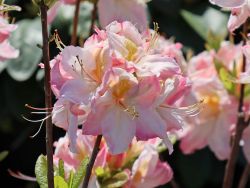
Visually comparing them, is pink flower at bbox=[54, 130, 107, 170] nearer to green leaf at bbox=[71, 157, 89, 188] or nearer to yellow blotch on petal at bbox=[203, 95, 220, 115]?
green leaf at bbox=[71, 157, 89, 188]

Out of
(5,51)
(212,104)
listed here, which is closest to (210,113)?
(212,104)

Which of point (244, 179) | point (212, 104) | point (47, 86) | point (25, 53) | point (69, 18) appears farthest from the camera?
point (69, 18)

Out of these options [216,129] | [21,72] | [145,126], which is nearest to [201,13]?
[21,72]

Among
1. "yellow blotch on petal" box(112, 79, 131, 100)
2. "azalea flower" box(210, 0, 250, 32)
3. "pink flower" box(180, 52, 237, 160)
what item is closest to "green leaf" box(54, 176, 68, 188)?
"yellow blotch on petal" box(112, 79, 131, 100)

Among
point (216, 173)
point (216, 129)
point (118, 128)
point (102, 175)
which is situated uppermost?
point (118, 128)

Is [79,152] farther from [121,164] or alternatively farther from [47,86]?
[47,86]

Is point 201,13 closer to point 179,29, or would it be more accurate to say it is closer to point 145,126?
point 179,29

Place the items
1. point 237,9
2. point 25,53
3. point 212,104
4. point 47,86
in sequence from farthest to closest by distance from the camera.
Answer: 1. point 25,53
2. point 212,104
3. point 237,9
4. point 47,86
